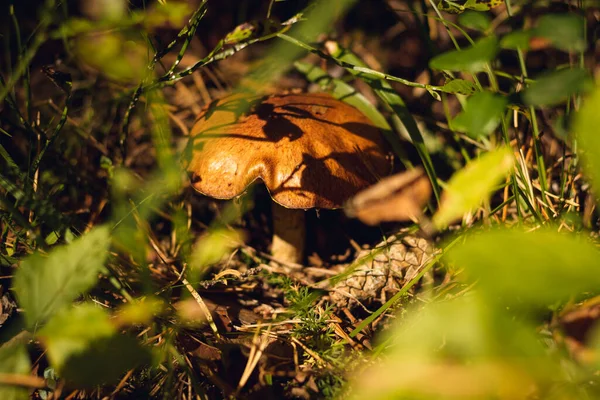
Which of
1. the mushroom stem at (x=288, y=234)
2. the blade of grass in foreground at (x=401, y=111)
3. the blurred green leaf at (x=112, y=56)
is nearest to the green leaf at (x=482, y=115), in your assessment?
the blade of grass in foreground at (x=401, y=111)

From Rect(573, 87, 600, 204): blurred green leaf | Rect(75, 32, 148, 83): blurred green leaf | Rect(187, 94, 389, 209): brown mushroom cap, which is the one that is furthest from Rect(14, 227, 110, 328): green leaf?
Rect(75, 32, 148, 83): blurred green leaf

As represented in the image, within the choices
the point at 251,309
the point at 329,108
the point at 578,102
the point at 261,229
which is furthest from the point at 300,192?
the point at 578,102

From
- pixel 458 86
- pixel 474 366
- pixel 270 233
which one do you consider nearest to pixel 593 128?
pixel 474 366

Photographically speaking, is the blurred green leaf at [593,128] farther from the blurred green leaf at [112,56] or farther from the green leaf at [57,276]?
the blurred green leaf at [112,56]

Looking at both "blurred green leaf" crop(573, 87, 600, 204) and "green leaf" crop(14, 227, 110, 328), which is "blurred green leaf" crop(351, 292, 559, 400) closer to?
"blurred green leaf" crop(573, 87, 600, 204)

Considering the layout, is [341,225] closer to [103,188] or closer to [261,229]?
[261,229]

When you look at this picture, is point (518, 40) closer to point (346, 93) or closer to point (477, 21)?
point (477, 21)
